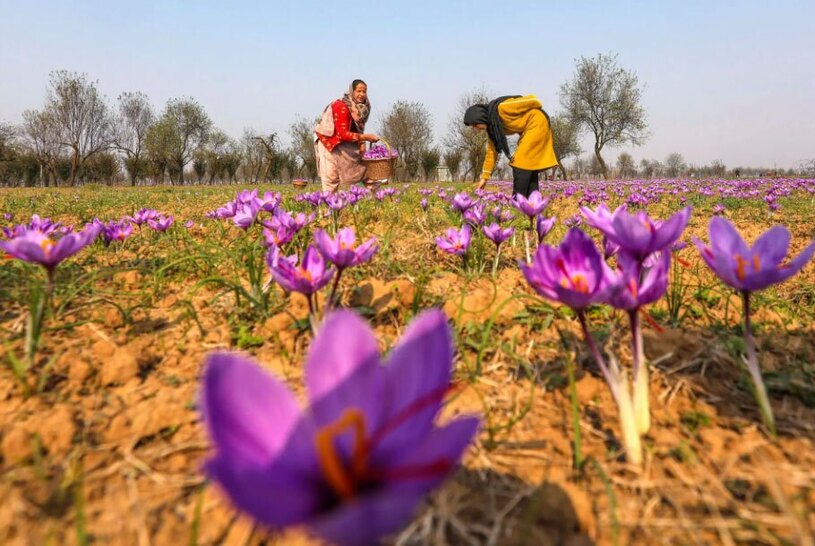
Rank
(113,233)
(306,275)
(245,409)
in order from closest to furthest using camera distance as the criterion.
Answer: (245,409) → (306,275) → (113,233)

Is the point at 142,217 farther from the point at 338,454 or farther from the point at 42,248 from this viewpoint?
the point at 338,454

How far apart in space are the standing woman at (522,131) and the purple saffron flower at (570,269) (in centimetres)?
531

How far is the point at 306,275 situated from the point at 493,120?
572 cm

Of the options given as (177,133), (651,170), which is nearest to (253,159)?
(177,133)

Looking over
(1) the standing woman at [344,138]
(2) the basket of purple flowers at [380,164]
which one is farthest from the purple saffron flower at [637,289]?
(2) the basket of purple flowers at [380,164]

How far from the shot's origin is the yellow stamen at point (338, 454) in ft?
1.85

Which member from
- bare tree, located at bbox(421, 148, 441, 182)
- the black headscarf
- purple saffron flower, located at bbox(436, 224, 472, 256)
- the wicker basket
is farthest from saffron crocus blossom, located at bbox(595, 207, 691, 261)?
bare tree, located at bbox(421, 148, 441, 182)

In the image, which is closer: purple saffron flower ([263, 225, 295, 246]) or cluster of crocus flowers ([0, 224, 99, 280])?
cluster of crocus flowers ([0, 224, 99, 280])

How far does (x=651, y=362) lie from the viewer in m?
1.52

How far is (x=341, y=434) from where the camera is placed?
615 mm

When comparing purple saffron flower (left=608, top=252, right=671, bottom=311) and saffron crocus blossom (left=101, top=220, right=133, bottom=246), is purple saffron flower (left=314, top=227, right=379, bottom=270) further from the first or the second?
saffron crocus blossom (left=101, top=220, right=133, bottom=246)

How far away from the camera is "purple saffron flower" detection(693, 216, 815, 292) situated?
1070 millimetres

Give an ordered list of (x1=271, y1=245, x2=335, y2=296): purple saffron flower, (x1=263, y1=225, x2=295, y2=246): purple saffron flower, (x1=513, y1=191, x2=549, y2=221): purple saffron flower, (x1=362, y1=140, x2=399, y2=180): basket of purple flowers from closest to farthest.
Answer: (x1=271, y1=245, x2=335, y2=296): purple saffron flower < (x1=263, y1=225, x2=295, y2=246): purple saffron flower < (x1=513, y1=191, x2=549, y2=221): purple saffron flower < (x1=362, y1=140, x2=399, y2=180): basket of purple flowers

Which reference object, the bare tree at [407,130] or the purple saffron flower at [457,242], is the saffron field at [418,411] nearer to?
the purple saffron flower at [457,242]
